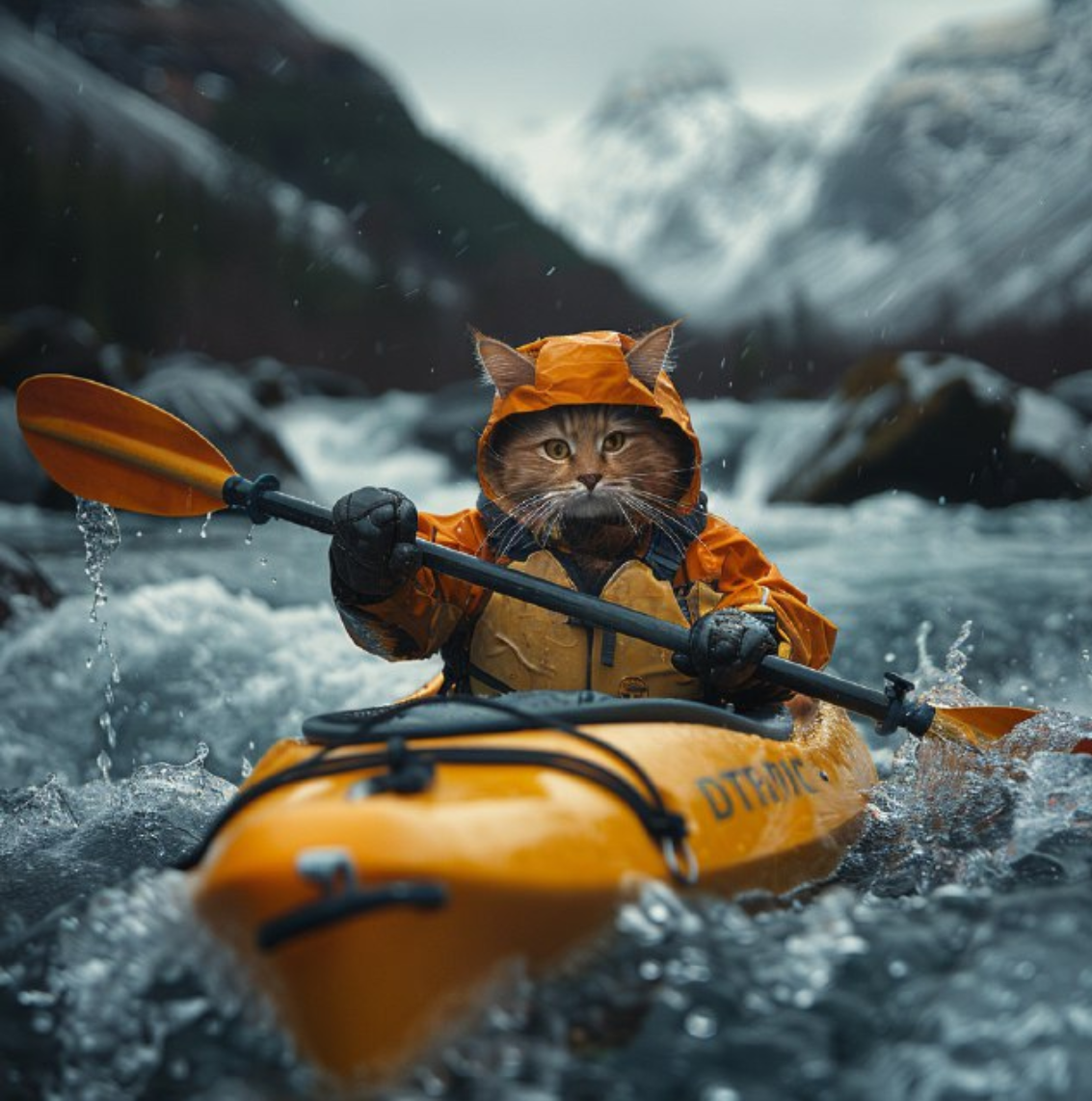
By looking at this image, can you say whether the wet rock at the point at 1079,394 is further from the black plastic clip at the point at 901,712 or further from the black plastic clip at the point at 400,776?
the black plastic clip at the point at 400,776

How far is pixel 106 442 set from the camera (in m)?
3.84

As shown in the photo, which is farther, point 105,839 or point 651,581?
point 105,839

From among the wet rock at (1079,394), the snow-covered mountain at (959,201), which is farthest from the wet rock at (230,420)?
the snow-covered mountain at (959,201)

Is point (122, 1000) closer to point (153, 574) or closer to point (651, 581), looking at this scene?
point (651, 581)

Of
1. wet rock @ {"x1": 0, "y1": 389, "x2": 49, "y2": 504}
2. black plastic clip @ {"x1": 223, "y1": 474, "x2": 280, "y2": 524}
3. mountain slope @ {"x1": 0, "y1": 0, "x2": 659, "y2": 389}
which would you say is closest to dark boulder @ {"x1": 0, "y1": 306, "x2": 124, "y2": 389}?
wet rock @ {"x1": 0, "y1": 389, "x2": 49, "y2": 504}

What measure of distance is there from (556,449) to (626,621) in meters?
0.47

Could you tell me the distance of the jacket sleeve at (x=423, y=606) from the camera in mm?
3148

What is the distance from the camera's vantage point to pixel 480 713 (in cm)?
250

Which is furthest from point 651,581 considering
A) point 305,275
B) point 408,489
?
point 305,275

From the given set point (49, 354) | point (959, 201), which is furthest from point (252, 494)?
point (959, 201)

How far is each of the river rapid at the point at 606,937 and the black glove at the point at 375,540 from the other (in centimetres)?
89

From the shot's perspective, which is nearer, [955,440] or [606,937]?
[606,937]

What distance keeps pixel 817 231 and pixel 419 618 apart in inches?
4202

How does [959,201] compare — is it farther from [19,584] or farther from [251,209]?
[19,584]
